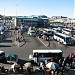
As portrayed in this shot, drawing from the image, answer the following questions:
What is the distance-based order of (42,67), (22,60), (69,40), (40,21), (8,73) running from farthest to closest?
1. (40,21)
2. (69,40)
3. (22,60)
4. (42,67)
5. (8,73)

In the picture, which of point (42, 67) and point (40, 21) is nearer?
point (42, 67)

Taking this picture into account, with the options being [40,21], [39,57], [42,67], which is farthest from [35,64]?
[40,21]

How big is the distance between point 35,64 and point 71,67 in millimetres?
2953

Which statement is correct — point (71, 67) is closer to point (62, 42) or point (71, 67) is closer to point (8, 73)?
point (8, 73)

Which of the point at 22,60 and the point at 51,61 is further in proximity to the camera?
the point at 22,60

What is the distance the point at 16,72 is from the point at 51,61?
307 centimetres

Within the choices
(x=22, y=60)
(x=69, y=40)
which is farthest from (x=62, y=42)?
(x=22, y=60)

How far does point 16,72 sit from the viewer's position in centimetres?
1475

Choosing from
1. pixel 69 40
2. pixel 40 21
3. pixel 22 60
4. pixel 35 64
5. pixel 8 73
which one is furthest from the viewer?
pixel 40 21

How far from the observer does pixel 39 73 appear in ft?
48.9

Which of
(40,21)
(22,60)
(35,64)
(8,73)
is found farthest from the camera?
(40,21)

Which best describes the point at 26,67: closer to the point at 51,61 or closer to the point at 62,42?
the point at 51,61

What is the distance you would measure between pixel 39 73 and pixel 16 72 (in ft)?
5.21

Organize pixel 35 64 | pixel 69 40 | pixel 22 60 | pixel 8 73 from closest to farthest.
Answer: pixel 8 73 < pixel 35 64 < pixel 22 60 < pixel 69 40
